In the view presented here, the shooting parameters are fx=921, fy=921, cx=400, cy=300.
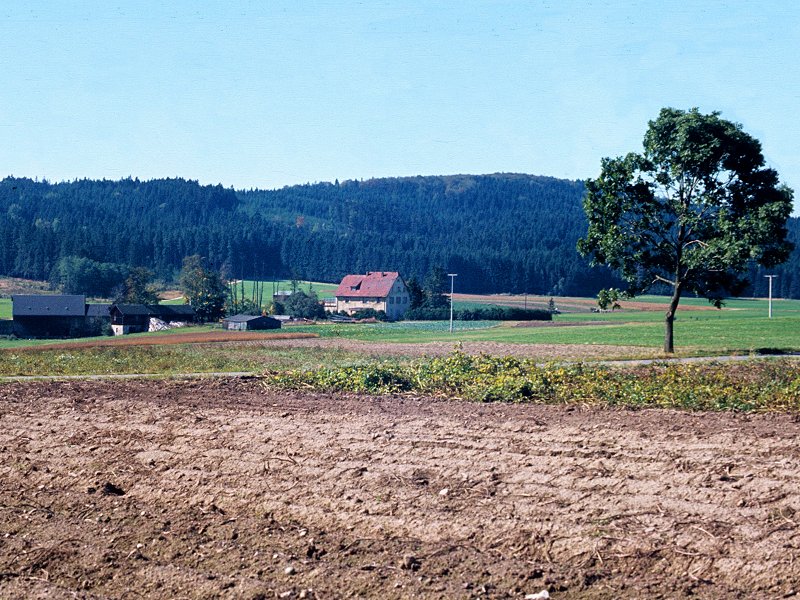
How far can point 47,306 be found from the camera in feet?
241

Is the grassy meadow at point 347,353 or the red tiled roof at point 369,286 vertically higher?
the red tiled roof at point 369,286

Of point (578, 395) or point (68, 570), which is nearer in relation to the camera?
point (68, 570)

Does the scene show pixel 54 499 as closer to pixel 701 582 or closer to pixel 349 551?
pixel 349 551

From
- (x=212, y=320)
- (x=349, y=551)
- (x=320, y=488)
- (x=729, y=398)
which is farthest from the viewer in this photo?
(x=212, y=320)

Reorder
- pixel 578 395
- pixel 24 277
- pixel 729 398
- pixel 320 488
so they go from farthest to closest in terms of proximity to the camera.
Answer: pixel 24 277 → pixel 578 395 → pixel 729 398 → pixel 320 488

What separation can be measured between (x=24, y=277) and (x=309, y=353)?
11671 centimetres

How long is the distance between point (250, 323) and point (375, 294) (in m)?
31.7

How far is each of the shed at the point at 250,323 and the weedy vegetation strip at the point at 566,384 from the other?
171 ft

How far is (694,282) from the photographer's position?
1442 inches

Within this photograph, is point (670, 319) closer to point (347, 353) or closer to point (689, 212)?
point (689, 212)

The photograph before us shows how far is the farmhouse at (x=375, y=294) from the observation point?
336ft

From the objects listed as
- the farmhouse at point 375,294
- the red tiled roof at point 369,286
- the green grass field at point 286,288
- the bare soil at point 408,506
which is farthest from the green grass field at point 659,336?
the green grass field at point 286,288

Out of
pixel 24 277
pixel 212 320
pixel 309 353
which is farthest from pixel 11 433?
pixel 24 277

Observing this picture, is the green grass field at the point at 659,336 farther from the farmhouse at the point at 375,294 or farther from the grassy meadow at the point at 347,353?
the farmhouse at the point at 375,294
